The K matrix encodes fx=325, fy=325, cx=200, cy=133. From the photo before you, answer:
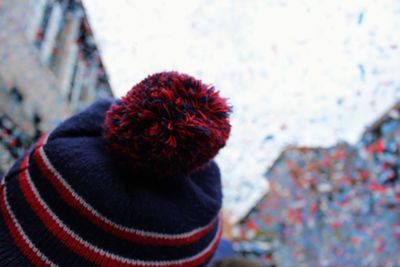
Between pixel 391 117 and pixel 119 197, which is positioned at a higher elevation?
pixel 119 197

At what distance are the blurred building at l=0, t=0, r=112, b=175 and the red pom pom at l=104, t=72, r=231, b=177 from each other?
1326mm

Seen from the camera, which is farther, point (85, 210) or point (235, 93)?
point (235, 93)

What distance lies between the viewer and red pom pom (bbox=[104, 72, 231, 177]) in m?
0.52

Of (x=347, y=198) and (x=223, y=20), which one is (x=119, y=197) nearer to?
(x=223, y=20)

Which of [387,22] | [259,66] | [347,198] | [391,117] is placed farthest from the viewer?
[347,198]

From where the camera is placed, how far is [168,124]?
0.52 m

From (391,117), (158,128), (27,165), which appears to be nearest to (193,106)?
(158,128)

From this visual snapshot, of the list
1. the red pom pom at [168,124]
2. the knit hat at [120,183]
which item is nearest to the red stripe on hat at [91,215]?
the knit hat at [120,183]

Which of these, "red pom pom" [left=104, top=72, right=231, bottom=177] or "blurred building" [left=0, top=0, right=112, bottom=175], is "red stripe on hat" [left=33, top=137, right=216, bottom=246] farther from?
"blurred building" [left=0, top=0, right=112, bottom=175]

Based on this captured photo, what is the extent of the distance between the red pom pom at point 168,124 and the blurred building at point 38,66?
1326 millimetres

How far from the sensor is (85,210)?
0.54 meters

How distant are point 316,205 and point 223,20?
634 cm

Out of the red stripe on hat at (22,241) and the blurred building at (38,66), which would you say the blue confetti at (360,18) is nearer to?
the red stripe on hat at (22,241)

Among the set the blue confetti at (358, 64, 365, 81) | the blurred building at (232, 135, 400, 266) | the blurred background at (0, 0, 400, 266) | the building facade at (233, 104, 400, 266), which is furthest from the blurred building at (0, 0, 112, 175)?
the blurred building at (232, 135, 400, 266)
